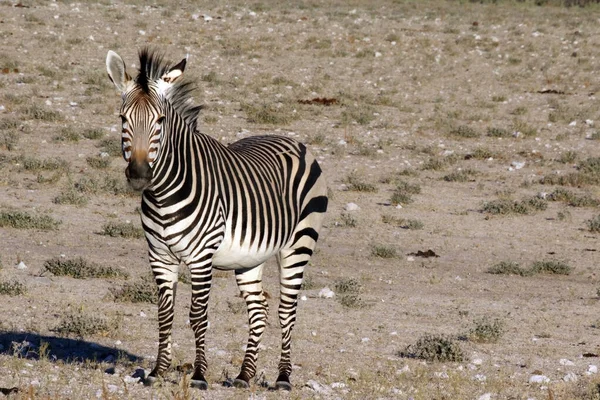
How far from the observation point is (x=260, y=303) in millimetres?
7672

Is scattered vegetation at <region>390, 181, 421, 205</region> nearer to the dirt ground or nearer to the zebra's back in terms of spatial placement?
the dirt ground

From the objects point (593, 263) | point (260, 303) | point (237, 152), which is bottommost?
point (593, 263)

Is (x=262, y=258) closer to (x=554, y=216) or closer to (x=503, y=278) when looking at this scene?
(x=503, y=278)

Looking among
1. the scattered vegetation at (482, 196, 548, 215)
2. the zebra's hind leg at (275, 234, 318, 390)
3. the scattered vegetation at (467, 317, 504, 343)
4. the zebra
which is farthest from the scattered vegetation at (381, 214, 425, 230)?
the zebra's hind leg at (275, 234, 318, 390)

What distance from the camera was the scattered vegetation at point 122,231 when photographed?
13.6 meters

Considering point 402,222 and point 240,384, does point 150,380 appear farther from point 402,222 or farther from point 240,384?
point 402,222

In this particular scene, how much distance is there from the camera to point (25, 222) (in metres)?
13.5

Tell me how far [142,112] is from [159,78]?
458 millimetres

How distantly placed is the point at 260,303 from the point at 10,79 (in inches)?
702

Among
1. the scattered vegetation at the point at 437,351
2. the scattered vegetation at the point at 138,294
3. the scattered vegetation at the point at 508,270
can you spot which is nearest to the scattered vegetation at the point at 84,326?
the scattered vegetation at the point at 138,294

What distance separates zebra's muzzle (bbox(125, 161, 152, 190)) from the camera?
6164 millimetres

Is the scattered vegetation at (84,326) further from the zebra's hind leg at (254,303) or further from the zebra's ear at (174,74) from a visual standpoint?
the zebra's ear at (174,74)

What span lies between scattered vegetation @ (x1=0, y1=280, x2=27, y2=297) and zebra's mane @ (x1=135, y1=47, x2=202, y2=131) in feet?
12.8

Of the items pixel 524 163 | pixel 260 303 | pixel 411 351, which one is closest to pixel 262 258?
pixel 260 303
